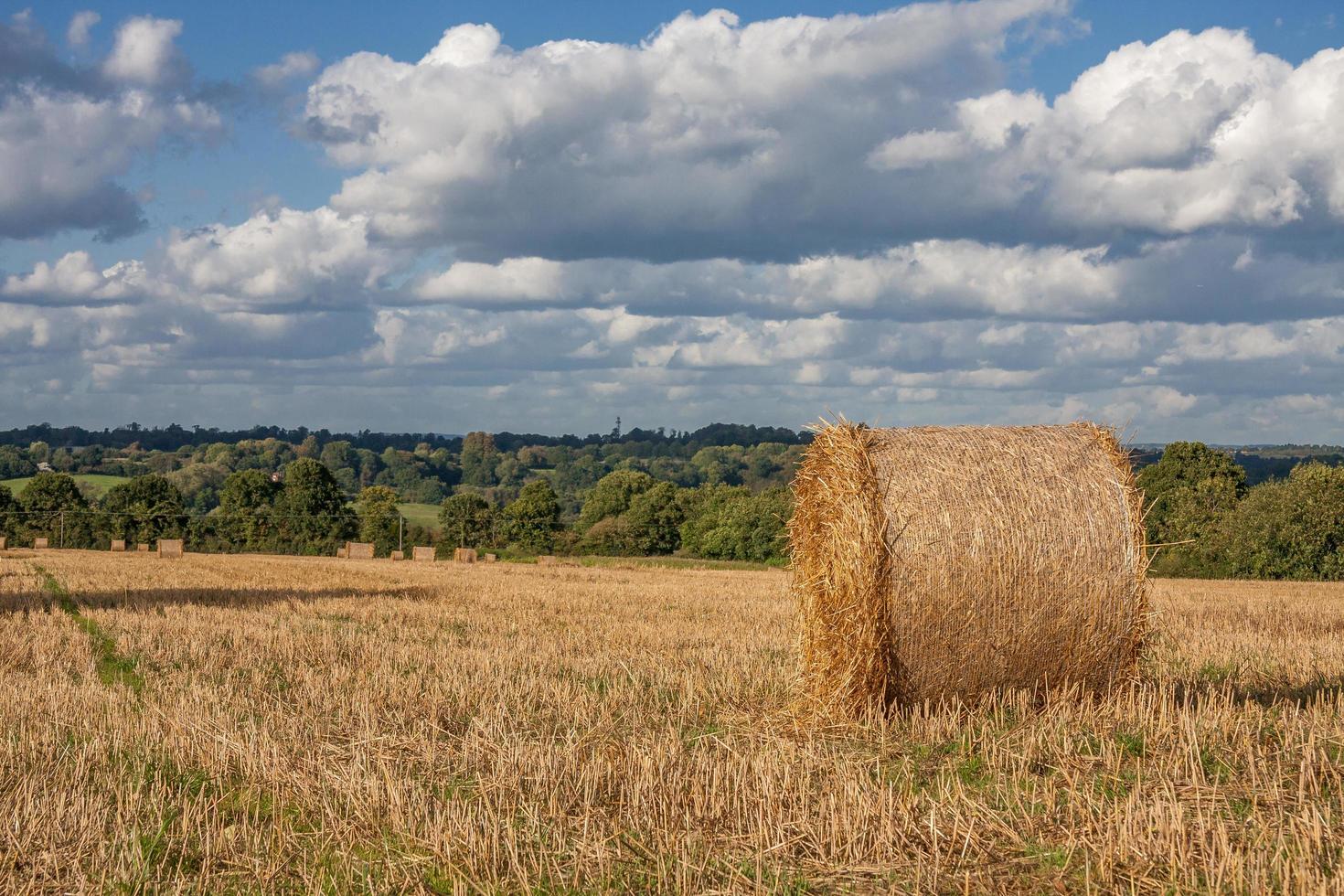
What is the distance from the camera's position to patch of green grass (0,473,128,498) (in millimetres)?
90050

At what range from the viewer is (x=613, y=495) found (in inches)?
3226

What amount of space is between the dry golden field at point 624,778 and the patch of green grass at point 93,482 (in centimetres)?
8305

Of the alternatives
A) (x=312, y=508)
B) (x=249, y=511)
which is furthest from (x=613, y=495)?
(x=249, y=511)

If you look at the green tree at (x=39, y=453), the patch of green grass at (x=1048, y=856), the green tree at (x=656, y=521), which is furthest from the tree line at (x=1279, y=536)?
the green tree at (x=39, y=453)

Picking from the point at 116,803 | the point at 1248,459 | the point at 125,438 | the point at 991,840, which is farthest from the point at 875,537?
the point at 125,438

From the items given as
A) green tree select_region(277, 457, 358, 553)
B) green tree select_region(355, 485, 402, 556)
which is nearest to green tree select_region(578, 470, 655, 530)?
green tree select_region(355, 485, 402, 556)

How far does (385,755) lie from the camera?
25.6ft

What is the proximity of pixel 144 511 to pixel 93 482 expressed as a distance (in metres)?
37.2

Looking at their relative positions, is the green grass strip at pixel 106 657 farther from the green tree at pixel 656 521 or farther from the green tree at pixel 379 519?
the green tree at pixel 656 521

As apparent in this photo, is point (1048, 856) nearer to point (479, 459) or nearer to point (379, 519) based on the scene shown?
point (379, 519)

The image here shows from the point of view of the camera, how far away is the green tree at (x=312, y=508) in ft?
218

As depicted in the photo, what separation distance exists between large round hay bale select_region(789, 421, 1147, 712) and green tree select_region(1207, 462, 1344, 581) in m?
38.2

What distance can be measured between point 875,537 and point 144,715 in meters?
5.86

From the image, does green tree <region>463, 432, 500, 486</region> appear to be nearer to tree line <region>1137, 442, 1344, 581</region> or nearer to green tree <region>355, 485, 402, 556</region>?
green tree <region>355, 485, 402, 556</region>
